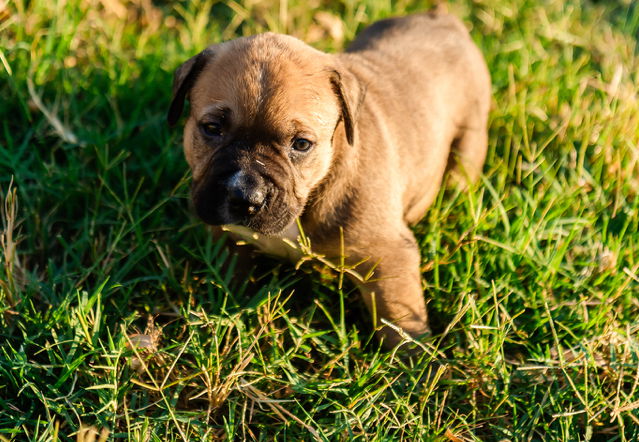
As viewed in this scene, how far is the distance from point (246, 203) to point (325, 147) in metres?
0.57

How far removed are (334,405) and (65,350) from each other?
1447 mm

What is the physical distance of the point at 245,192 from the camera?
124 inches

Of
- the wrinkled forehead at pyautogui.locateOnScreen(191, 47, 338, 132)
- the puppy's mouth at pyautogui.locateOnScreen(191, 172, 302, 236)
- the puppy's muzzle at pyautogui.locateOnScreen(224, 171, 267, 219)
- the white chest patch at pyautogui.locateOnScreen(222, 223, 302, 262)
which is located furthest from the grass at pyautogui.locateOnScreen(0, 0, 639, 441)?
the wrinkled forehead at pyautogui.locateOnScreen(191, 47, 338, 132)

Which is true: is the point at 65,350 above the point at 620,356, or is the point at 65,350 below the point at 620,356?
below

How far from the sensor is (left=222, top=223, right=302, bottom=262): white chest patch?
3.65 m

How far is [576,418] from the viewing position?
3.51 meters

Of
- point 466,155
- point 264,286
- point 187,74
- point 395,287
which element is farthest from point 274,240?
point 466,155

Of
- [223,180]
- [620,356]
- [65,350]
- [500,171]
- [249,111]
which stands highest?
[249,111]

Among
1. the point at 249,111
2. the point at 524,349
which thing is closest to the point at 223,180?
the point at 249,111

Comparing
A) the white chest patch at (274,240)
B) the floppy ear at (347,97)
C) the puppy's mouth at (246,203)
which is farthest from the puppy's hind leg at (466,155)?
the puppy's mouth at (246,203)

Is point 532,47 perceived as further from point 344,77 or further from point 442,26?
point 344,77

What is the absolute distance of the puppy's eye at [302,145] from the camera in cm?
336

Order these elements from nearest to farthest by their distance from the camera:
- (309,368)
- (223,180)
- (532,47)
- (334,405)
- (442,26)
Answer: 1. (223,180)
2. (334,405)
3. (309,368)
4. (442,26)
5. (532,47)

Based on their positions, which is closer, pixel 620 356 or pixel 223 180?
pixel 223 180
